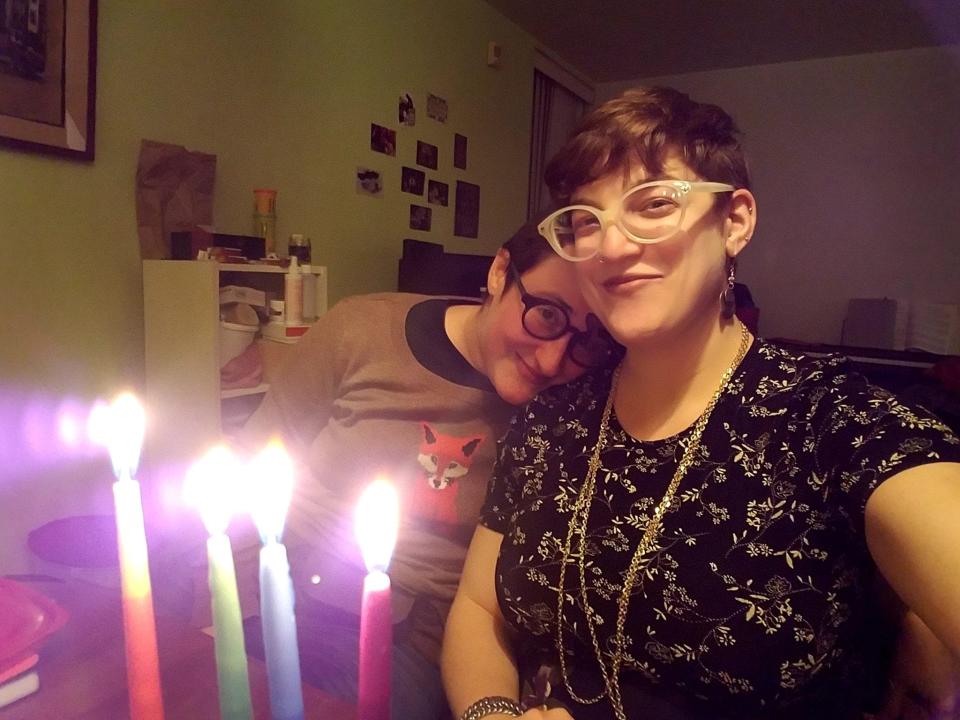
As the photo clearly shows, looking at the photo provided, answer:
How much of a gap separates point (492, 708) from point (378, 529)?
2.07 feet

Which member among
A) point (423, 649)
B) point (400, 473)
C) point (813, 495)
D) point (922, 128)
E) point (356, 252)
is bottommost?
point (423, 649)

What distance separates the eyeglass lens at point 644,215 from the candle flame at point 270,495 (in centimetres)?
62

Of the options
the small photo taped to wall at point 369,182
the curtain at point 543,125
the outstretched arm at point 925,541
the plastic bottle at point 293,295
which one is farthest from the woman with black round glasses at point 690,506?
the curtain at point 543,125

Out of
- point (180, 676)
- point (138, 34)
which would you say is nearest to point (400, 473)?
point (180, 676)

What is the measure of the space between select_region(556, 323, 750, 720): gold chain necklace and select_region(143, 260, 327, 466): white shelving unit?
1.32m

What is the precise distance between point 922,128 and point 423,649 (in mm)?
4628

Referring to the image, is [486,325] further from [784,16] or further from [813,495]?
[784,16]

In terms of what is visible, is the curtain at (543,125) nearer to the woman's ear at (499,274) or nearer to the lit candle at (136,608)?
the woman's ear at (499,274)

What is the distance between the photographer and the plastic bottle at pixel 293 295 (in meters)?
2.20

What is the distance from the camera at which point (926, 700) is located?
833 mm

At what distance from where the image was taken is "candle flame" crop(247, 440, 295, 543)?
1.18 feet

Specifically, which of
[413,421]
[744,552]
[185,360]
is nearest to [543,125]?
[185,360]

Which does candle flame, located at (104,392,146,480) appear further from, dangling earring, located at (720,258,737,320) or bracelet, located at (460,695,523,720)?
dangling earring, located at (720,258,737,320)

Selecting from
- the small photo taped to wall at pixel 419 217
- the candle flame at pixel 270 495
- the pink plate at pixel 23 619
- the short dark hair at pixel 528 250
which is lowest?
the pink plate at pixel 23 619
